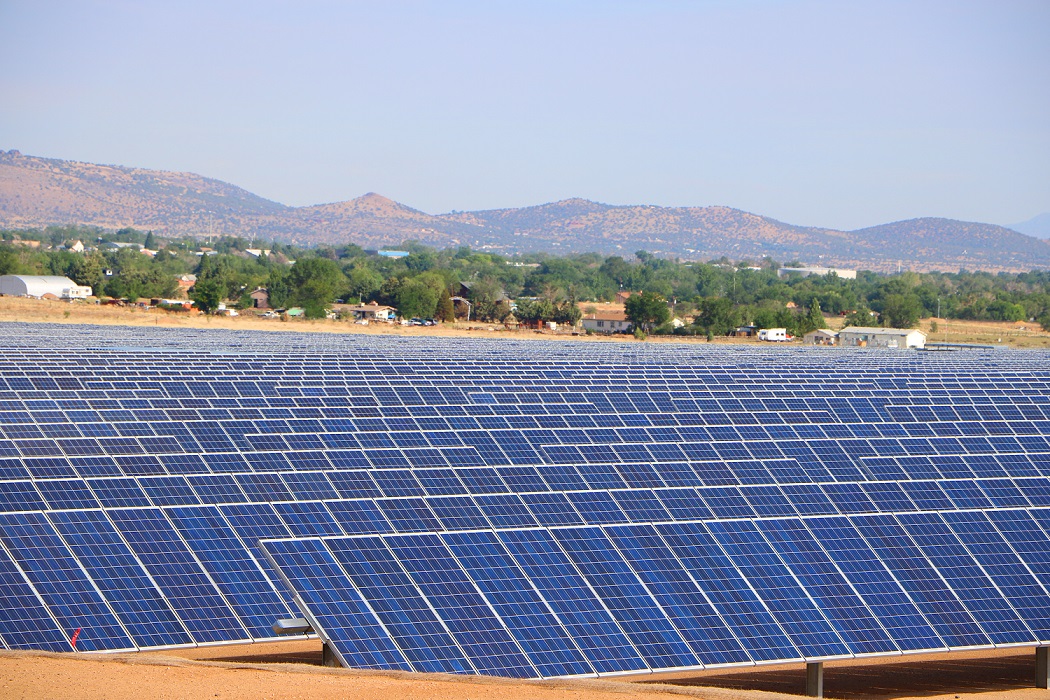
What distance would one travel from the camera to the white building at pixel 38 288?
376 ft

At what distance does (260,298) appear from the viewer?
125562mm

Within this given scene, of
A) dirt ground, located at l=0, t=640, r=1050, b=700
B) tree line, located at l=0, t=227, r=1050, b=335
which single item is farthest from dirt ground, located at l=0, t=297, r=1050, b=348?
dirt ground, located at l=0, t=640, r=1050, b=700

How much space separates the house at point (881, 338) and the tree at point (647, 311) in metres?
16.0

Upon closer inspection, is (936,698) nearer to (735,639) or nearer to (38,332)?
(735,639)

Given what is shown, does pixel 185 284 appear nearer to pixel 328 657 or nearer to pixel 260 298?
pixel 260 298

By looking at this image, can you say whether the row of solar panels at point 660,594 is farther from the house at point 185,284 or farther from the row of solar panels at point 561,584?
the house at point 185,284

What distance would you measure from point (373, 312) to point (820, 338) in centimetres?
4018

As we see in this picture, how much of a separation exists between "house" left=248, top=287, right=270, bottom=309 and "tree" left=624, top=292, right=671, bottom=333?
3736 cm

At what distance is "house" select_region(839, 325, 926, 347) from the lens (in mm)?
90375

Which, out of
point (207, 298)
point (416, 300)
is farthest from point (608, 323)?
point (207, 298)

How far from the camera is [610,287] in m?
182

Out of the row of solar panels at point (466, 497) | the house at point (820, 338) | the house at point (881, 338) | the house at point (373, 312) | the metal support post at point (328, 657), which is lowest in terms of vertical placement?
the house at point (373, 312)

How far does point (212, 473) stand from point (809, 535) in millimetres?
11417

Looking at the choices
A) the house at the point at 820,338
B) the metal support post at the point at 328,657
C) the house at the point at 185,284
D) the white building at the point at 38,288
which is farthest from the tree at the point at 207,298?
the metal support post at the point at 328,657
